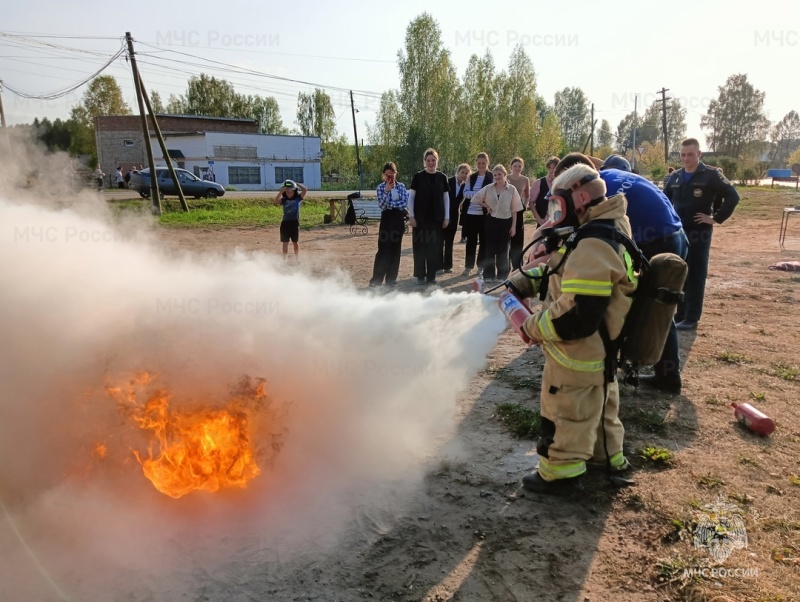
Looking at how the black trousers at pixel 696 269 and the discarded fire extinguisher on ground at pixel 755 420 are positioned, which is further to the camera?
the black trousers at pixel 696 269

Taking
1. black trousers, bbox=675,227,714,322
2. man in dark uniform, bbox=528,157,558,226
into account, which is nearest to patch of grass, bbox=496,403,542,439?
black trousers, bbox=675,227,714,322

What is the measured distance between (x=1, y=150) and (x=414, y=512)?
492cm

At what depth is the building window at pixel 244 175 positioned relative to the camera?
54.6 metres

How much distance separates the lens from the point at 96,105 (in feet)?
202

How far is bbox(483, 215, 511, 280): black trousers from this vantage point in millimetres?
9906

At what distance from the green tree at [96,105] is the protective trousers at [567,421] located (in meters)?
62.0

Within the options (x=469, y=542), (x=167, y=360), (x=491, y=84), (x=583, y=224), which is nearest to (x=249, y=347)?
(x=167, y=360)

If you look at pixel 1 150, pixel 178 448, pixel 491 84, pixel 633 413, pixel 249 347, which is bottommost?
pixel 633 413

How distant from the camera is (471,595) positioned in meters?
2.81

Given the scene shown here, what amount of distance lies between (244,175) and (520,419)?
5564 cm

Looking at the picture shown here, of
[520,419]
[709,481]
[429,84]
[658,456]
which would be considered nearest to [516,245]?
[520,419]

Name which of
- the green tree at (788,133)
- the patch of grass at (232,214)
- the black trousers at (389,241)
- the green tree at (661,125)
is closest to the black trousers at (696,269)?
the black trousers at (389,241)

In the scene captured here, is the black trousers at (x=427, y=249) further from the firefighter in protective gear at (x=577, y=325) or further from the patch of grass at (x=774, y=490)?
the patch of grass at (x=774, y=490)

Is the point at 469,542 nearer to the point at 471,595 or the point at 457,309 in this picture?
the point at 471,595
